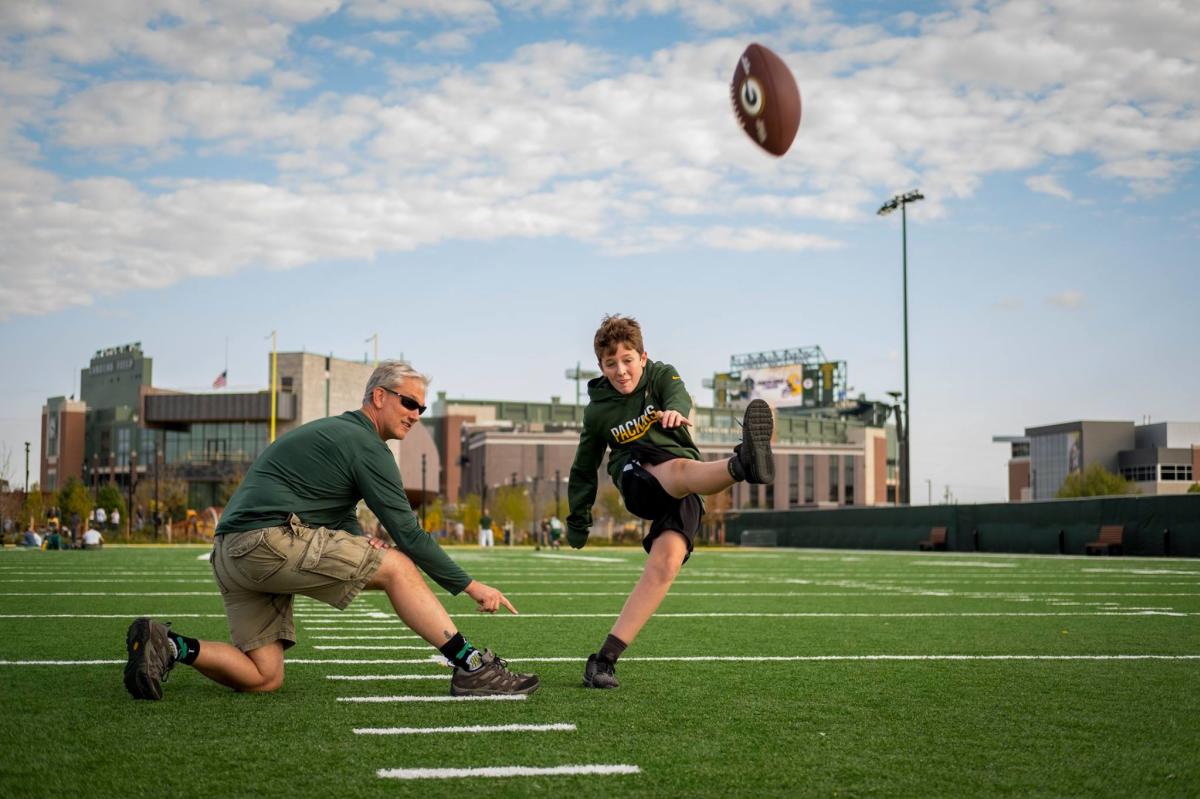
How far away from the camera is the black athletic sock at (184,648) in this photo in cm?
474

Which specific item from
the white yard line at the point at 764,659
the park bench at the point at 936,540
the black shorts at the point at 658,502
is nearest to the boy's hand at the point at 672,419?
the black shorts at the point at 658,502

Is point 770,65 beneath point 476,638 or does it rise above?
above

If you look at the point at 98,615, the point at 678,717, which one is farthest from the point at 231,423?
the point at 678,717

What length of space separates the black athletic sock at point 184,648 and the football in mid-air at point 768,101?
16.6 feet

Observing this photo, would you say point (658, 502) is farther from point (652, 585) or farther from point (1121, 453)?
point (1121, 453)

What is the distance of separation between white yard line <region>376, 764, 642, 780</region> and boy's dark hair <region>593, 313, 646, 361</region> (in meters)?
2.27

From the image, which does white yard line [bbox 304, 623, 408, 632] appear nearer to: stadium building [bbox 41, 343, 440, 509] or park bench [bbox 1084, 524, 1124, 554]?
park bench [bbox 1084, 524, 1124, 554]

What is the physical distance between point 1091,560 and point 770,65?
744 inches

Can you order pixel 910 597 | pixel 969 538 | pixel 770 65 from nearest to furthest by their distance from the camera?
pixel 770 65 → pixel 910 597 → pixel 969 538

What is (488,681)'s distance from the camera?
16.2 ft

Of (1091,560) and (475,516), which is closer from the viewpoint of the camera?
(1091,560)

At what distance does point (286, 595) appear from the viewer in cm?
515

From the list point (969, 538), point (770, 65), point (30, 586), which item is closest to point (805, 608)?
point (770, 65)

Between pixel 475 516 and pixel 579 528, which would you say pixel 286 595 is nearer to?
pixel 579 528
